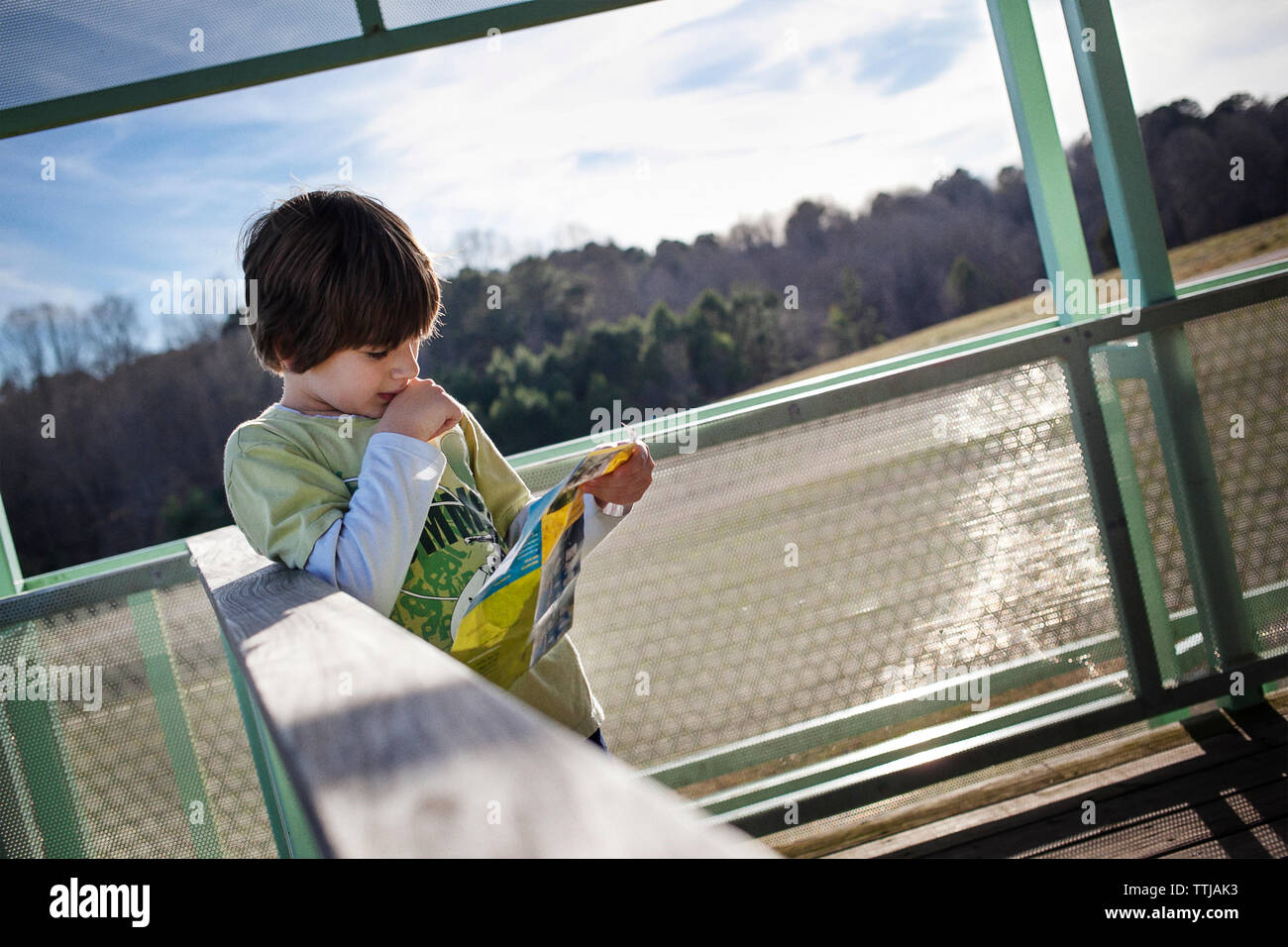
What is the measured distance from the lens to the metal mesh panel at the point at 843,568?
2316mm

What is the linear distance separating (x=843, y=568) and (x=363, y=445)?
142 cm

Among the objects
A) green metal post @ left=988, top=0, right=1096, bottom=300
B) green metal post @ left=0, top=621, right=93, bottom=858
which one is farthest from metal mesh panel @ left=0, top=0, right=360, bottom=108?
green metal post @ left=988, top=0, right=1096, bottom=300

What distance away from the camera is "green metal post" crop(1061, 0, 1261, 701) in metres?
2.50

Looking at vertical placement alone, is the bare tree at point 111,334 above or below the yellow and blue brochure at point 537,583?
above

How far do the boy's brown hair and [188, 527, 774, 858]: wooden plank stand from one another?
0.71m

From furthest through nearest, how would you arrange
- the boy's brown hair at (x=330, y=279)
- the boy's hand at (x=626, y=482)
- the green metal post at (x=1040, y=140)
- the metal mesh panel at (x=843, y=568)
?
1. the green metal post at (x=1040, y=140)
2. the metal mesh panel at (x=843, y=568)
3. the boy's hand at (x=626, y=482)
4. the boy's brown hair at (x=330, y=279)

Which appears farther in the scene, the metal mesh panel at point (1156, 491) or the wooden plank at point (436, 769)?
the metal mesh panel at point (1156, 491)

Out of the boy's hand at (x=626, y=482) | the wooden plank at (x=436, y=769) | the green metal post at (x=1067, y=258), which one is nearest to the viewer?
the wooden plank at (x=436, y=769)

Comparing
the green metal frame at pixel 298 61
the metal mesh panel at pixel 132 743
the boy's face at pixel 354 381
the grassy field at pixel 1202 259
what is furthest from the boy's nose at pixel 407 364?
the grassy field at pixel 1202 259

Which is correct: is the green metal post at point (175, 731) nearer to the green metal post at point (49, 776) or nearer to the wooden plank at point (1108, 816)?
the green metal post at point (49, 776)

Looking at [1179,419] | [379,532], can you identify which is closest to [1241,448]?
[1179,419]

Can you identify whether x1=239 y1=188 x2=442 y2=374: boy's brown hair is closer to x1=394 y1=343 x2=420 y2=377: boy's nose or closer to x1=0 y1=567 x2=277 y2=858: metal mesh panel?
x1=394 y1=343 x2=420 y2=377: boy's nose

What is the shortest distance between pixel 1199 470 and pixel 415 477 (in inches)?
88.8

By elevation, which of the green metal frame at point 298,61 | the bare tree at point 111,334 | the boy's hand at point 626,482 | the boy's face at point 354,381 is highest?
the green metal frame at point 298,61
